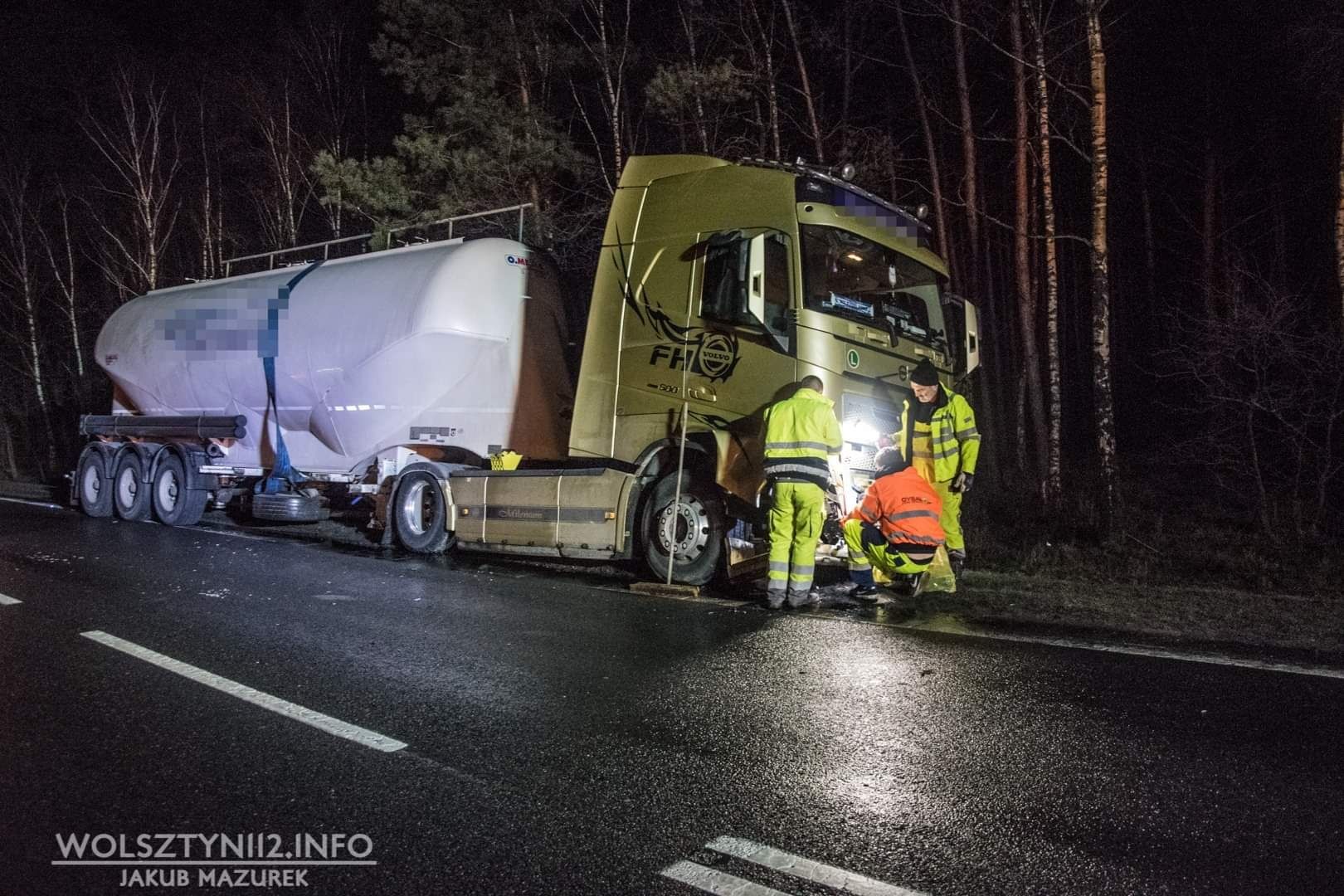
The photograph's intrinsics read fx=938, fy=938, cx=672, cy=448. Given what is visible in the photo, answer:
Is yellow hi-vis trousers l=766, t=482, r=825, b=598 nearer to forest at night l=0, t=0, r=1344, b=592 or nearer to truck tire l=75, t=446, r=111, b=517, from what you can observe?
forest at night l=0, t=0, r=1344, b=592

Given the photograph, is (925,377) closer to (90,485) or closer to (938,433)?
(938,433)

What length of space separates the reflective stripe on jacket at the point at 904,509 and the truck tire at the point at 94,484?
41.9 ft

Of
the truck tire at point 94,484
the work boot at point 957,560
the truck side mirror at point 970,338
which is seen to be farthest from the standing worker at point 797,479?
the truck tire at point 94,484

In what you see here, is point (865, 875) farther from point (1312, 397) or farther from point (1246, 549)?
point (1312, 397)

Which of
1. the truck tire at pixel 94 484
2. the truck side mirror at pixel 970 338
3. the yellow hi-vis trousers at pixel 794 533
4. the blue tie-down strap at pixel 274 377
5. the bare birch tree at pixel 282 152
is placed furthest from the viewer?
the bare birch tree at pixel 282 152

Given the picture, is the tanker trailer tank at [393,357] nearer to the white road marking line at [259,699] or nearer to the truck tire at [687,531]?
the truck tire at [687,531]

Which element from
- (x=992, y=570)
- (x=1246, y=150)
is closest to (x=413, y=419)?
(x=992, y=570)

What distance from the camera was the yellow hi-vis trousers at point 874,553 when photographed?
7.01m

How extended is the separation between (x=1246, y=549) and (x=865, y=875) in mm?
8541

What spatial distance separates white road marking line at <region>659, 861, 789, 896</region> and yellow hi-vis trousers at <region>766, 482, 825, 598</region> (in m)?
4.06

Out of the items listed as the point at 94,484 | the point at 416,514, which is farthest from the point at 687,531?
the point at 94,484

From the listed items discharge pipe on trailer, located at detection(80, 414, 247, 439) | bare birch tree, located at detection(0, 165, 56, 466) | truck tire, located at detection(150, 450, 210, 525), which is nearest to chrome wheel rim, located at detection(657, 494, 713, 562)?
discharge pipe on trailer, located at detection(80, 414, 247, 439)

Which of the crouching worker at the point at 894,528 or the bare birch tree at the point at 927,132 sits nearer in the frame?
the crouching worker at the point at 894,528

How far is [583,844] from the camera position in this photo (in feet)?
9.59
